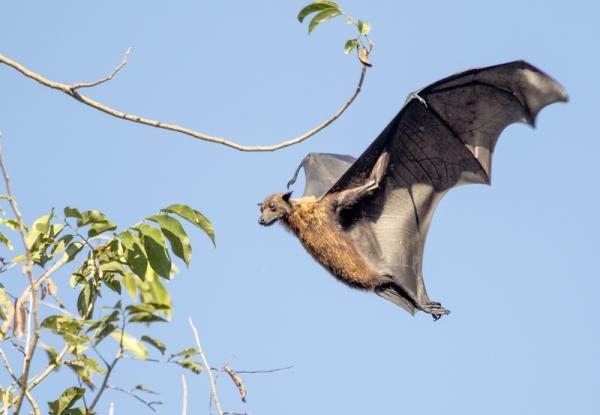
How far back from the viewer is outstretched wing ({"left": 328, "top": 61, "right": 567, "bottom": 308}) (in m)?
8.58

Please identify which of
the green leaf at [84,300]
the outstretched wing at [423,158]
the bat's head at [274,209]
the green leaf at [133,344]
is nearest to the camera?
the green leaf at [133,344]

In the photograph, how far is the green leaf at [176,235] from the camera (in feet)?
18.8

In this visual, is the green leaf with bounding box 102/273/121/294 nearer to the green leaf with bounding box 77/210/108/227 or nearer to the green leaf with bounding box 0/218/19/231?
the green leaf with bounding box 77/210/108/227

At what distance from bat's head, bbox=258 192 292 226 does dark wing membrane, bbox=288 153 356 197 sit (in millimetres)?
1010

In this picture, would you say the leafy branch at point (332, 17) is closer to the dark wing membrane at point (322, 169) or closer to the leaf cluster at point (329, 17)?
the leaf cluster at point (329, 17)

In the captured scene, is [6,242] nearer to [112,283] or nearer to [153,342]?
[112,283]

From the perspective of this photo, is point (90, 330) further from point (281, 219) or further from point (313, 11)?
point (281, 219)

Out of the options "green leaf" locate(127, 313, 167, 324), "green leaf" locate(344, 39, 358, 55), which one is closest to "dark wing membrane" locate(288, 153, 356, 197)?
"green leaf" locate(344, 39, 358, 55)

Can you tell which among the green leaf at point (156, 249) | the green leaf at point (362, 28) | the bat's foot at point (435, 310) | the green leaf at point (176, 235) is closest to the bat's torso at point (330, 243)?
the bat's foot at point (435, 310)

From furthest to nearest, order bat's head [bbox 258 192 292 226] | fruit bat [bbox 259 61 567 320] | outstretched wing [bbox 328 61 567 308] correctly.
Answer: bat's head [bbox 258 192 292 226] < fruit bat [bbox 259 61 567 320] < outstretched wing [bbox 328 61 567 308]

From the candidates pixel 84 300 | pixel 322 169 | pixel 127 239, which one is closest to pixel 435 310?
pixel 322 169

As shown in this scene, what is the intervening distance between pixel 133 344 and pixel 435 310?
4960mm

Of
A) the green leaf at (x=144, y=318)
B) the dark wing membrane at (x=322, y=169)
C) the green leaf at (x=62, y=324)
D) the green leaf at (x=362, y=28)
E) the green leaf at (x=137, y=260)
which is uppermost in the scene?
the dark wing membrane at (x=322, y=169)

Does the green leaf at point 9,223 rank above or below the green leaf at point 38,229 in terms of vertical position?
above
